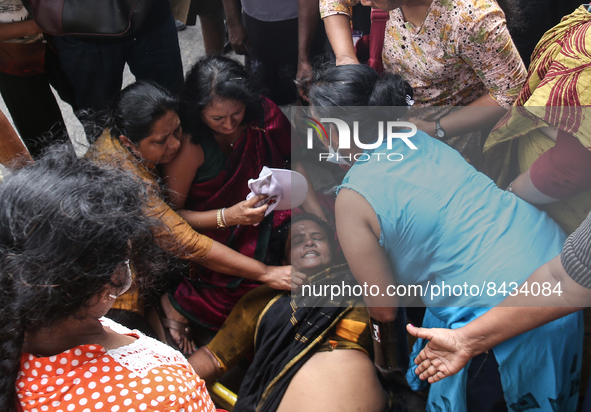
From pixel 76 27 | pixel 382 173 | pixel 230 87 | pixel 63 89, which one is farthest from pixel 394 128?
pixel 63 89

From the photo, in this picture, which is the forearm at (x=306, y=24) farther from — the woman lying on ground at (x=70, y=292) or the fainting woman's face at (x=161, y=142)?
the woman lying on ground at (x=70, y=292)

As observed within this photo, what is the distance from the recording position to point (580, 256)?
996 mm

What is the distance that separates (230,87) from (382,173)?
31.2 inches

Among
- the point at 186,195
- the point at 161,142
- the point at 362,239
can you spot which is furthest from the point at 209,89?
the point at 362,239

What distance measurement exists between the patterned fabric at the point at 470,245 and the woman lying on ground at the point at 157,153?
61 centimetres

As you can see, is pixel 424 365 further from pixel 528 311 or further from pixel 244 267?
pixel 244 267

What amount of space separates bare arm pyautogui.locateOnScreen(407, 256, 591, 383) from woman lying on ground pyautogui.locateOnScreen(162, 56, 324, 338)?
0.85 m

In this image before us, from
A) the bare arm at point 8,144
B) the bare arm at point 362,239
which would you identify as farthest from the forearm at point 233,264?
the bare arm at point 8,144

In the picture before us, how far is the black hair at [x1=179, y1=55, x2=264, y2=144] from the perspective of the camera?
5.87 ft

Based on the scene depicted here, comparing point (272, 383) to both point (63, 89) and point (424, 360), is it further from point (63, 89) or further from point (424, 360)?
point (63, 89)

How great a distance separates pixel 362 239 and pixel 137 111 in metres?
0.96

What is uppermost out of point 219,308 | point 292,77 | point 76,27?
point 76,27

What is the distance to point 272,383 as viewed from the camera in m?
1.57
